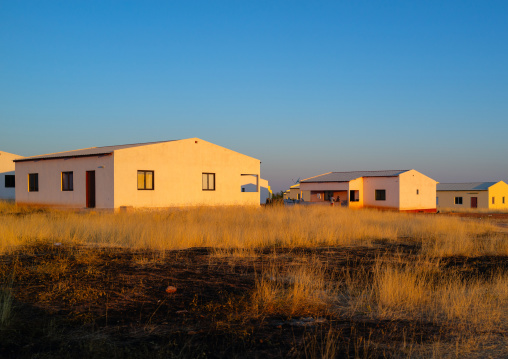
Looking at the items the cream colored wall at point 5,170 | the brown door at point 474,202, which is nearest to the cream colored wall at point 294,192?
the brown door at point 474,202

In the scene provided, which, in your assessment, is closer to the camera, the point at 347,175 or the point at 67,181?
the point at 67,181

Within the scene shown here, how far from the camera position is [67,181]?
2511cm

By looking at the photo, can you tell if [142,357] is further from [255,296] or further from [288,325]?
[255,296]

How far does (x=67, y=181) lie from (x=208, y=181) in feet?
26.6

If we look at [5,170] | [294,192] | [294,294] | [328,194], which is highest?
[5,170]

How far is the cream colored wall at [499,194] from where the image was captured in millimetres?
58281

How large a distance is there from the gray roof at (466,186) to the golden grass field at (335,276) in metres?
47.2

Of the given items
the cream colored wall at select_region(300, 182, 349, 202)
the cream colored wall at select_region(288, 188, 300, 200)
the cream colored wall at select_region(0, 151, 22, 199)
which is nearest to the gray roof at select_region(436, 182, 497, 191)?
the cream colored wall at select_region(288, 188, 300, 200)

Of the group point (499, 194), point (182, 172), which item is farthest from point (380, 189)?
point (499, 194)

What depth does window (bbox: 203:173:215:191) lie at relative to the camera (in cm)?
2743

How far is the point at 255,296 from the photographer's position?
Result: 6.46 meters

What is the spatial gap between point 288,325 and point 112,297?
276 centimetres

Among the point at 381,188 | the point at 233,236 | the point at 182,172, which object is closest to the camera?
the point at 233,236

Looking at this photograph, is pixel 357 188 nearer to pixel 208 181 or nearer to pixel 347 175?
pixel 347 175
